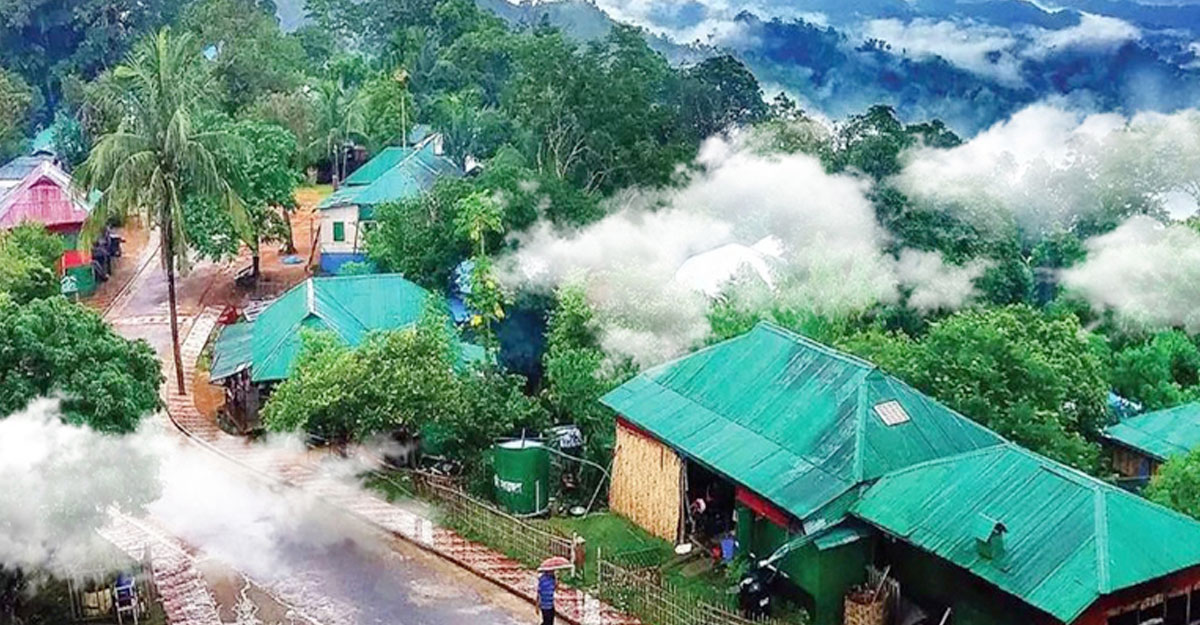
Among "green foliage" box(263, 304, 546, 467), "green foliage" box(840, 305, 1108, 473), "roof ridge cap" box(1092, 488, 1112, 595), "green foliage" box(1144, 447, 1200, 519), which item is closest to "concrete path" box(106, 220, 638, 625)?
"green foliage" box(263, 304, 546, 467)

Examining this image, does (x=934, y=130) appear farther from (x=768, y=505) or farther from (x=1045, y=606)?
(x=1045, y=606)

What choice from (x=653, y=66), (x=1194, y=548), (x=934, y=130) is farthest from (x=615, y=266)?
(x=653, y=66)

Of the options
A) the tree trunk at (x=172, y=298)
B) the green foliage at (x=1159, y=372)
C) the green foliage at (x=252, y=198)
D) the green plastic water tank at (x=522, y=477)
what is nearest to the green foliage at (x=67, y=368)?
the green plastic water tank at (x=522, y=477)

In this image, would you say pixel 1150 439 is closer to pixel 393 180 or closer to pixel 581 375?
pixel 581 375

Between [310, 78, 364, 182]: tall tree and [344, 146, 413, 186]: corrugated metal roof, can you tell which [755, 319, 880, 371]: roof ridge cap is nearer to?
[344, 146, 413, 186]: corrugated metal roof

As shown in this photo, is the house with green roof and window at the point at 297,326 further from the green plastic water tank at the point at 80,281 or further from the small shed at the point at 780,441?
the green plastic water tank at the point at 80,281
